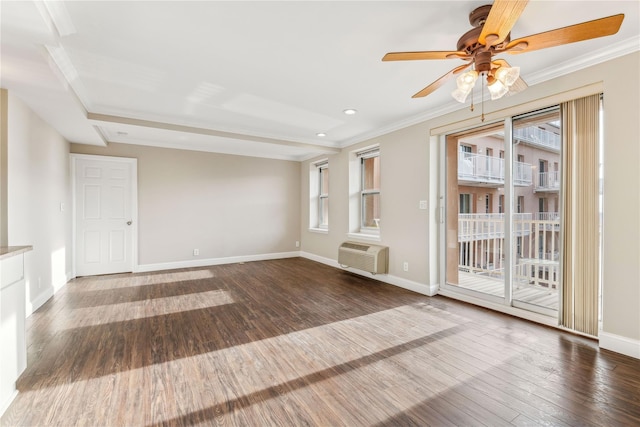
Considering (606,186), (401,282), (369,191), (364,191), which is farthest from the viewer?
(364,191)

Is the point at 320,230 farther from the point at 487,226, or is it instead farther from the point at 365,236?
the point at 487,226

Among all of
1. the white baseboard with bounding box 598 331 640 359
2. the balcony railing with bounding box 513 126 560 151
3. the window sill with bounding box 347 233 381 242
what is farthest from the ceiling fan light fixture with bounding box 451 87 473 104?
the window sill with bounding box 347 233 381 242

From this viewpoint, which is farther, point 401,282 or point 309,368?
point 401,282

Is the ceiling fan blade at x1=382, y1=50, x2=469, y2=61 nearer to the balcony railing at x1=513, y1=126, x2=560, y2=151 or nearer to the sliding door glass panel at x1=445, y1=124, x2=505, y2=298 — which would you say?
the balcony railing at x1=513, y1=126, x2=560, y2=151

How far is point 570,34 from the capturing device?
154 cm

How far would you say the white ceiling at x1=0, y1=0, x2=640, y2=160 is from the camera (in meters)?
1.83

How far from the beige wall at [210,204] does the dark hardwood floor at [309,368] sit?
6.53ft

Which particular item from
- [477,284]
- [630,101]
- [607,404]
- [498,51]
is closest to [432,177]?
[477,284]

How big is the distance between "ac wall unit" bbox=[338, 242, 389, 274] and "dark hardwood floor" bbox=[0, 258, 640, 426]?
3.00 feet

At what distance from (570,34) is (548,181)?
1752 mm

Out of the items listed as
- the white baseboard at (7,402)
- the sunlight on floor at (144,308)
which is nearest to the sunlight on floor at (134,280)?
the sunlight on floor at (144,308)

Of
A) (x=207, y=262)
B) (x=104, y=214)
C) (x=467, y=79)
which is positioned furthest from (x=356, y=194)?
(x=104, y=214)

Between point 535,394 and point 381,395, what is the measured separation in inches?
38.2

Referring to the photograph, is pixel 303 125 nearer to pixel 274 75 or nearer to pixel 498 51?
pixel 274 75
